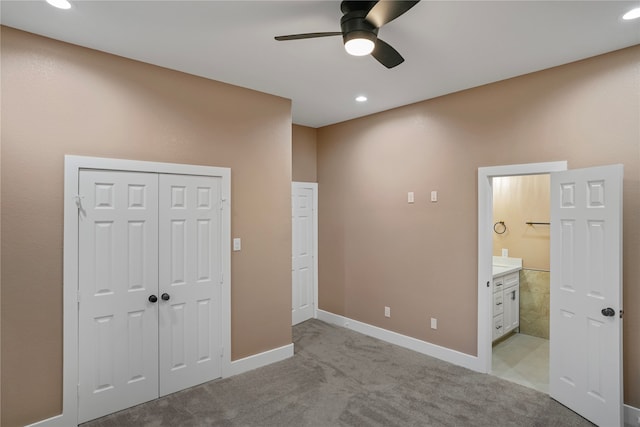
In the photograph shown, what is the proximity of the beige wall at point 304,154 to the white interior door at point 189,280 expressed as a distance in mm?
1896

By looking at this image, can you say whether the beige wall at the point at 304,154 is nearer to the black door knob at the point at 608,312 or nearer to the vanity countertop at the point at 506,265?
the vanity countertop at the point at 506,265

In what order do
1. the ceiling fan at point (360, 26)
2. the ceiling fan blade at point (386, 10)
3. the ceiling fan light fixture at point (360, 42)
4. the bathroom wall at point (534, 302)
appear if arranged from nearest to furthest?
the ceiling fan blade at point (386, 10), the ceiling fan at point (360, 26), the ceiling fan light fixture at point (360, 42), the bathroom wall at point (534, 302)

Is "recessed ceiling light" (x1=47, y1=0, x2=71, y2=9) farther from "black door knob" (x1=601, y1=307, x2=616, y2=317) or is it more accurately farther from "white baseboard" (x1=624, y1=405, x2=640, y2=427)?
"white baseboard" (x1=624, y1=405, x2=640, y2=427)

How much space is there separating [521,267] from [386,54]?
12.8 ft

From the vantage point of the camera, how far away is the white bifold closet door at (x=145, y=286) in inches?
107

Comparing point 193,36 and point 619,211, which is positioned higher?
point 193,36

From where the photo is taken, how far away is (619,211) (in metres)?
2.53

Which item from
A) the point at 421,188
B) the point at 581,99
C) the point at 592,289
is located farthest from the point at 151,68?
the point at 592,289

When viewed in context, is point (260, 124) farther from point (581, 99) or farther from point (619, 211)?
point (619, 211)

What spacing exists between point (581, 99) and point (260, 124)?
10.1 feet

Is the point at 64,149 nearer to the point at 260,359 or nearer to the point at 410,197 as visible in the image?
the point at 260,359

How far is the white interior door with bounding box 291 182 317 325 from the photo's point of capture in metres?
5.11

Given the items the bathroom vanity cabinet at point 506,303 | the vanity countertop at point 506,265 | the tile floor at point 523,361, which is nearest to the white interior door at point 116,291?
the tile floor at point 523,361

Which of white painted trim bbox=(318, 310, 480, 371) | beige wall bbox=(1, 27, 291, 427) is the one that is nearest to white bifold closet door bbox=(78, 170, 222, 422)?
beige wall bbox=(1, 27, 291, 427)
